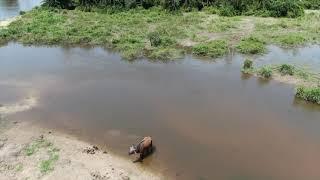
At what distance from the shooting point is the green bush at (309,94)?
46.9ft

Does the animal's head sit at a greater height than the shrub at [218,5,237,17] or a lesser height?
lesser

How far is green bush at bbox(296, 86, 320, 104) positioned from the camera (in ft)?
46.9

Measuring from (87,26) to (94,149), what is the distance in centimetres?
1462

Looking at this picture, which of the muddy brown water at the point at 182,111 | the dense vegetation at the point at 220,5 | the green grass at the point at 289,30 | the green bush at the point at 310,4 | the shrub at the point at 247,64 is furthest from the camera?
the green bush at the point at 310,4

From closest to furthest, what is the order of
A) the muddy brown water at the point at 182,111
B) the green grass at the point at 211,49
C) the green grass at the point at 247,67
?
the muddy brown water at the point at 182,111 → the green grass at the point at 247,67 → the green grass at the point at 211,49

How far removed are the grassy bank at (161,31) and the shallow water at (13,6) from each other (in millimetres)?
2902

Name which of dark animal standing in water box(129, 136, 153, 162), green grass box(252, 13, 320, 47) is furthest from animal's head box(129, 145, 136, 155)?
green grass box(252, 13, 320, 47)

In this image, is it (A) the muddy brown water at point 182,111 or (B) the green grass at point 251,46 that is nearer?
(A) the muddy brown water at point 182,111

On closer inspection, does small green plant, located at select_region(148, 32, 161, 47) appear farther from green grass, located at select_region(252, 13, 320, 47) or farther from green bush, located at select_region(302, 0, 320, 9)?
green bush, located at select_region(302, 0, 320, 9)

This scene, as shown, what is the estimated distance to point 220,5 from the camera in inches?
1161

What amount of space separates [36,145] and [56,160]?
1.15 metres

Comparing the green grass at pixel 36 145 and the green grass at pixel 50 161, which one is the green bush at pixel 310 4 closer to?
the green grass at pixel 36 145

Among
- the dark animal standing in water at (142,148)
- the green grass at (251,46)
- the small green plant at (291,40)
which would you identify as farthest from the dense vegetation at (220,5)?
the dark animal standing in water at (142,148)

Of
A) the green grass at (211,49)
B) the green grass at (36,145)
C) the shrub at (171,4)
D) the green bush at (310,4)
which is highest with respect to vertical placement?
the shrub at (171,4)
